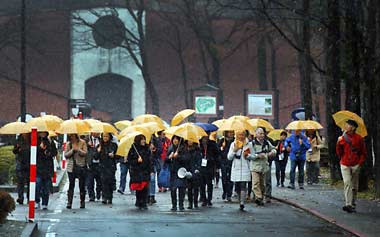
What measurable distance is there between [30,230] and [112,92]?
4935 cm

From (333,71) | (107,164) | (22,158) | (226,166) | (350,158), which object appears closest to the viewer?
(350,158)

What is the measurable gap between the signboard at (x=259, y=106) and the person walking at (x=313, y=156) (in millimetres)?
13247

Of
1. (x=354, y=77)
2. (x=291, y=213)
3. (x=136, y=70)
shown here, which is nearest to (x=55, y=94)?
(x=136, y=70)

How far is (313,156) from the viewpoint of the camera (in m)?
25.6

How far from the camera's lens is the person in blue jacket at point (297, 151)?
24812mm

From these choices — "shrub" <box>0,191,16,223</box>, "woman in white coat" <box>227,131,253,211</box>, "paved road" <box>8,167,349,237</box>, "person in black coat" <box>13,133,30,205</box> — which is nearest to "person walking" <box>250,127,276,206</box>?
"woman in white coat" <box>227,131,253,211</box>

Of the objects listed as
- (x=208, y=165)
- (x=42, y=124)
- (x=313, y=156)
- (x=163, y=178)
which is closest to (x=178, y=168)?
(x=208, y=165)

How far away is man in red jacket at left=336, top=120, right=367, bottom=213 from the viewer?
17.5 m

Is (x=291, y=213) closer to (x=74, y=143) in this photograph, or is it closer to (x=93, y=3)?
(x=74, y=143)

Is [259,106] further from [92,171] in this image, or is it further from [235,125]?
[235,125]

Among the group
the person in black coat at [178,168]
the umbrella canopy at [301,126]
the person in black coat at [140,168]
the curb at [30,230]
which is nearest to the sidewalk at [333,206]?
the umbrella canopy at [301,126]

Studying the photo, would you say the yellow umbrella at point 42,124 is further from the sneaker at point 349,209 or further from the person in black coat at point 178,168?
the sneaker at point 349,209

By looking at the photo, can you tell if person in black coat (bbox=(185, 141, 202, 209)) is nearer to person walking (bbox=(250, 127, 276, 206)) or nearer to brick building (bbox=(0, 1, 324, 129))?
person walking (bbox=(250, 127, 276, 206))

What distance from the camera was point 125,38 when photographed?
59.2 metres
